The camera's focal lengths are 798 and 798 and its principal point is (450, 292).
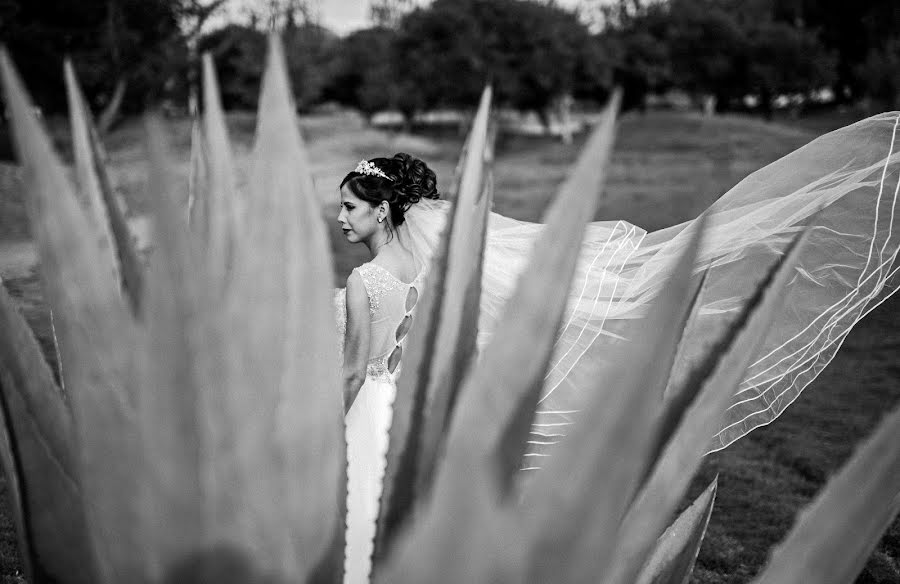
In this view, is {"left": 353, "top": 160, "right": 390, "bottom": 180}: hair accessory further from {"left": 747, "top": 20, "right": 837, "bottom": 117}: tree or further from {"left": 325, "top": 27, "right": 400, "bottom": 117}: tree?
{"left": 747, "top": 20, "right": 837, "bottom": 117}: tree

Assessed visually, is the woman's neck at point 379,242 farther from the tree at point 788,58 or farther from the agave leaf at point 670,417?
the tree at point 788,58

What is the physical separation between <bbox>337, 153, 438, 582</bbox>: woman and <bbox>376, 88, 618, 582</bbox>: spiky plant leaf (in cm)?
170

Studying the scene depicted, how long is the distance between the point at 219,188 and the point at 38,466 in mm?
391

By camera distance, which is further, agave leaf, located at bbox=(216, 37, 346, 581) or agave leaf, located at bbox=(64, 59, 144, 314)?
agave leaf, located at bbox=(64, 59, 144, 314)

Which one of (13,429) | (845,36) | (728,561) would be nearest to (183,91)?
(728,561)

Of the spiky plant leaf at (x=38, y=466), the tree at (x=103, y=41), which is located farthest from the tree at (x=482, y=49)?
the spiky plant leaf at (x=38, y=466)

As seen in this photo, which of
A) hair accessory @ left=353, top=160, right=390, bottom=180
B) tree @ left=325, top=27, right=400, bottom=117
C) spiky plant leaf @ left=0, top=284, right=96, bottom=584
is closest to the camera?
spiky plant leaf @ left=0, top=284, right=96, bottom=584

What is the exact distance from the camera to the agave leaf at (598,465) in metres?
0.59

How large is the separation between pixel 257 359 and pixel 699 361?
0.57 meters

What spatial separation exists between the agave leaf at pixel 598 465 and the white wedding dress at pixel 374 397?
1385 mm

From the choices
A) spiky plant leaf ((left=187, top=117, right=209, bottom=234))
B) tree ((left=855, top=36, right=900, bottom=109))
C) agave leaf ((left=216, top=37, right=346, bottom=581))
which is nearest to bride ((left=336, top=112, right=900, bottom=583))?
spiky plant leaf ((left=187, top=117, right=209, bottom=234))

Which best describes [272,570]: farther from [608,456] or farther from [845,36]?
[845,36]

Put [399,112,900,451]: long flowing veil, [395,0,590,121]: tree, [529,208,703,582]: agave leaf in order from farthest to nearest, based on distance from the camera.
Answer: [395,0,590,121]: tree, [399,112,900,451]: long flowing veil, [529,208,703,582]: agave leaf

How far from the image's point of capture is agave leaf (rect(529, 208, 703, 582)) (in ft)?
1.93
